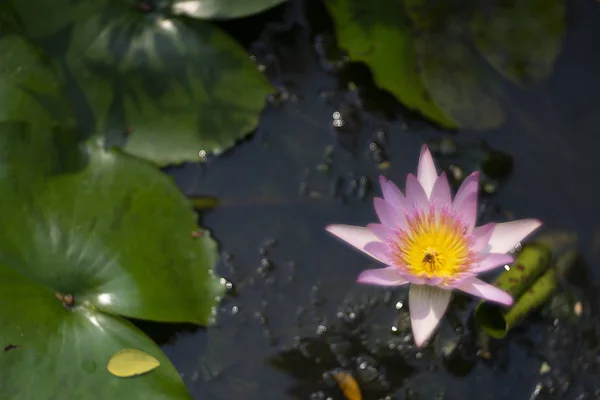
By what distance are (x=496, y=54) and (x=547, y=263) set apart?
26.6 inches

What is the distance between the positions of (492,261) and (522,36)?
2.93ft

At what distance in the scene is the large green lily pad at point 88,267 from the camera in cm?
145

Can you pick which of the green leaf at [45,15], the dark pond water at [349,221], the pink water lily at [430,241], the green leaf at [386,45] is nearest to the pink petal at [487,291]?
the pink water lily at [430,241]

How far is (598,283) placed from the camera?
1668 mm

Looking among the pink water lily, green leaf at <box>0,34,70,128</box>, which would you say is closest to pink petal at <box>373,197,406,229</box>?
the pink water lily

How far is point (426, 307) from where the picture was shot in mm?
1323

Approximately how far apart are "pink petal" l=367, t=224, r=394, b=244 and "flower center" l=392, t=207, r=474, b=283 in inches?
0.8

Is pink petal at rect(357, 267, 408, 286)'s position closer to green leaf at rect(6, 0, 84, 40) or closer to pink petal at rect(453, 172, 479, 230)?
pink petal at rect(453, 172, 479, 230)

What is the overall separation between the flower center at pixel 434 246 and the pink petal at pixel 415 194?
2 cm

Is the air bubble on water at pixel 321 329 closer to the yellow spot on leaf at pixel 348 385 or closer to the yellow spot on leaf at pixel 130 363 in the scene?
the yellow spot on leaf at pixel 348 385

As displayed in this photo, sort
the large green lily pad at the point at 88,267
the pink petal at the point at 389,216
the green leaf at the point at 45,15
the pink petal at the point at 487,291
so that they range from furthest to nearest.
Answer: the green leaf at the point at 45,15 → the large green lily pad at the point at 88,267 → the pink petal at the point at 389,216 → the pink petal at the point at 487,291

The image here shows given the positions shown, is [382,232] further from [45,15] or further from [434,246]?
[45,15]

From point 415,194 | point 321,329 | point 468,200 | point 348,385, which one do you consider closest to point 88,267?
point 321,329

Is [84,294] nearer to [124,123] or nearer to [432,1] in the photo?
[124,123]
